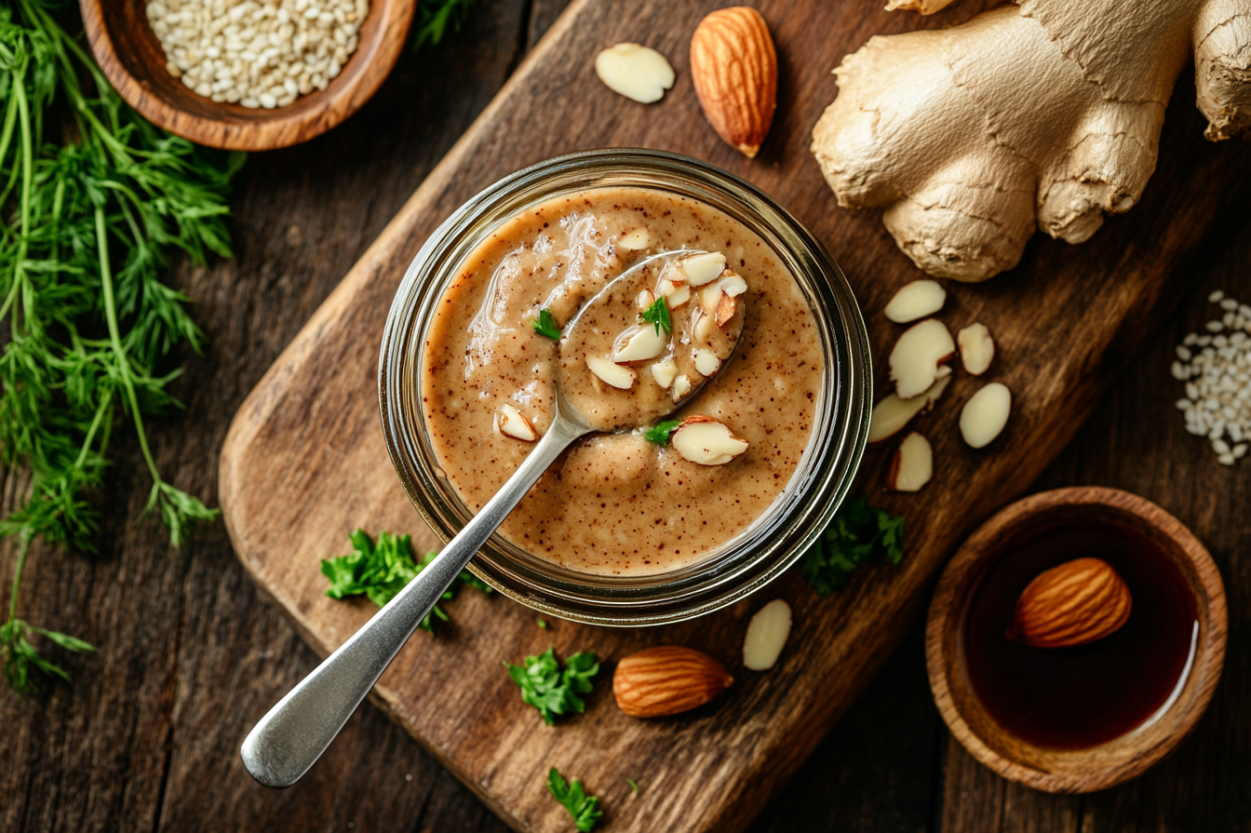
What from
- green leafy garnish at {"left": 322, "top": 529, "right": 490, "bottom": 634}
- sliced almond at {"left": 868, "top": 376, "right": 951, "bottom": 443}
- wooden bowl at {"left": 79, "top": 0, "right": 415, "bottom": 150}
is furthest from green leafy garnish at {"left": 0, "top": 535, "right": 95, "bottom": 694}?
sliced almond at {"left": 868, "top": 376, "right": 951, "bottom": 443}

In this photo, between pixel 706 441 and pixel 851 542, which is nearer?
pixel 706 441

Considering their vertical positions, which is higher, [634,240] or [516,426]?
[634,240]

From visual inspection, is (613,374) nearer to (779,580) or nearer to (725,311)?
(725,311)

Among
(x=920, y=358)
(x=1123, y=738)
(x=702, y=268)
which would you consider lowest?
(x=1123, y=738)

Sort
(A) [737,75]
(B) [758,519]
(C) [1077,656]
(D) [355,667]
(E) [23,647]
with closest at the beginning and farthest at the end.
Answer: (D) [355,667], (B) [758,519], (A) [737,75], (C) [1077,656], (E) [23,647]

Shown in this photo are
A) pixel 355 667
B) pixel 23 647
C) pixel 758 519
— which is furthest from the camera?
pixel 23 647

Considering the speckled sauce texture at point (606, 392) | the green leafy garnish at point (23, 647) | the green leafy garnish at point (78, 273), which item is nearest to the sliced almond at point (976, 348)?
the speckled sauce texture at point (606, 392)

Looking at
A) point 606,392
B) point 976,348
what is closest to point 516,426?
point 606,392

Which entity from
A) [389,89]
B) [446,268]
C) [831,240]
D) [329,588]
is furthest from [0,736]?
[831,240]
